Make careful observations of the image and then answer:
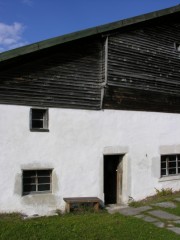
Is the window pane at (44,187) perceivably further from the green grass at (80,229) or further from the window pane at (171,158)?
the window pane at (171,158)

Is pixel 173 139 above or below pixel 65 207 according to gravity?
above

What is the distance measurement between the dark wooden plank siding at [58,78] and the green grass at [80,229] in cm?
365

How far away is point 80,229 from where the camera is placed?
9.25m

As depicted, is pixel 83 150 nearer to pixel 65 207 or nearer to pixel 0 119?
pixel 65 207

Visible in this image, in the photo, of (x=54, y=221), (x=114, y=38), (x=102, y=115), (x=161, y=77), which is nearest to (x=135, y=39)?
(x=114, y=38)

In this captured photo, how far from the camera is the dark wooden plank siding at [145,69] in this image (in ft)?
42.0

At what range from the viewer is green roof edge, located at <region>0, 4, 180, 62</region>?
34.5 ft

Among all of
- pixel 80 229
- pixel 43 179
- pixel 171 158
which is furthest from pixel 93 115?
pixel 171 158

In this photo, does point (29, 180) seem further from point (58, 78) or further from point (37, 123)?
point (58, 78)

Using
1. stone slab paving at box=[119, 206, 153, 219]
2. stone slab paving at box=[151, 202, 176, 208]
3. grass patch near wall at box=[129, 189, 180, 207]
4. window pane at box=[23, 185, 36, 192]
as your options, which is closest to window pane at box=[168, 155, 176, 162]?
grass patch near wall at box=[129, 189, 180, 207]

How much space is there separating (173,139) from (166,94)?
199 cm

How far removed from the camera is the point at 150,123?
1393 cm

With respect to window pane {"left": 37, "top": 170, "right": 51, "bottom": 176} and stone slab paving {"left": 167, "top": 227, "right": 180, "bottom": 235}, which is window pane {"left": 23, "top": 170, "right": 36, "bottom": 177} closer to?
window pane {"left": 37, "top": 170, "right": 51, "bottom": 176}

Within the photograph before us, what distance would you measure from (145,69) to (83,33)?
3131 millimetres
